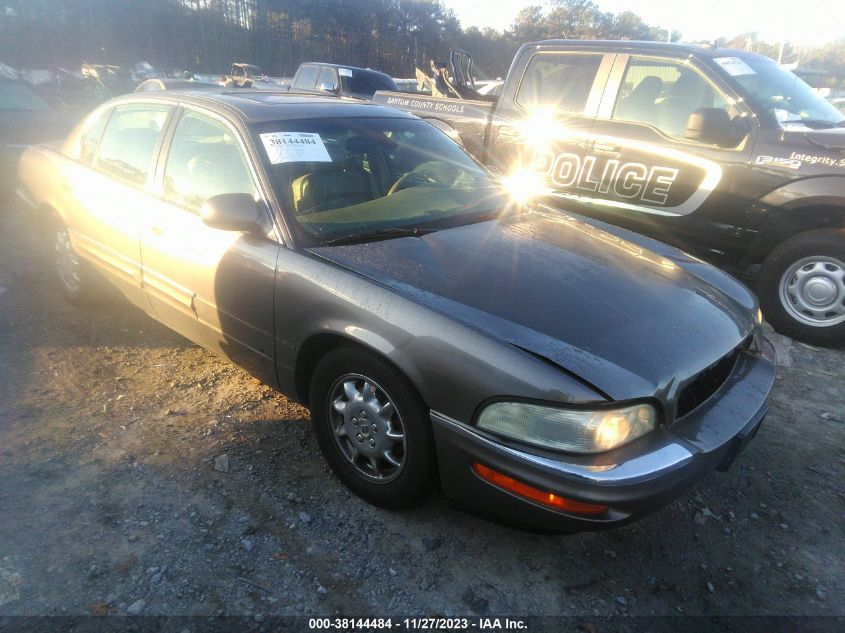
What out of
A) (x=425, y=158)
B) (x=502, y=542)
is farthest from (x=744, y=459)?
(x=425, y=158)

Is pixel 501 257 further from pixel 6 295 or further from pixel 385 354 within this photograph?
pixel 6 295

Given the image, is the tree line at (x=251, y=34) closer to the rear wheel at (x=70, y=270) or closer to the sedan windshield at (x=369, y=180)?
the sedan windshield at (x=369, y=180)

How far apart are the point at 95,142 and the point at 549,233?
121 inches

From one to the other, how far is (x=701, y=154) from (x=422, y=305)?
335 cm

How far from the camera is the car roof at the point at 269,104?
302cm

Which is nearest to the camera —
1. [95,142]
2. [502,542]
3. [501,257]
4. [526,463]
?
[526,463]

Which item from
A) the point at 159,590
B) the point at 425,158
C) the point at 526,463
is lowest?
the point at 159,590

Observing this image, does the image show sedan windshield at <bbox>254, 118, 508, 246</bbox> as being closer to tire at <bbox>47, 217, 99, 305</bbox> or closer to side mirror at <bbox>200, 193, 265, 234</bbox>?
side mirror at <bbox>200, 193, 265, 234</bbox>

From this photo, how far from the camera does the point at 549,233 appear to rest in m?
2.98

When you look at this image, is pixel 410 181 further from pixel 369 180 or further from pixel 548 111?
pixel 548 111

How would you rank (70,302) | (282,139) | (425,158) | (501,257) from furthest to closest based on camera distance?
(70,302), (425,158), (282,139), (501,257)

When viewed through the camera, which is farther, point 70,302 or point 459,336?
point 70,302

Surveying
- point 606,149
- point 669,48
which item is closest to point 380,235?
point 606,149

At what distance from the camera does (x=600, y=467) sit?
6.26ft
